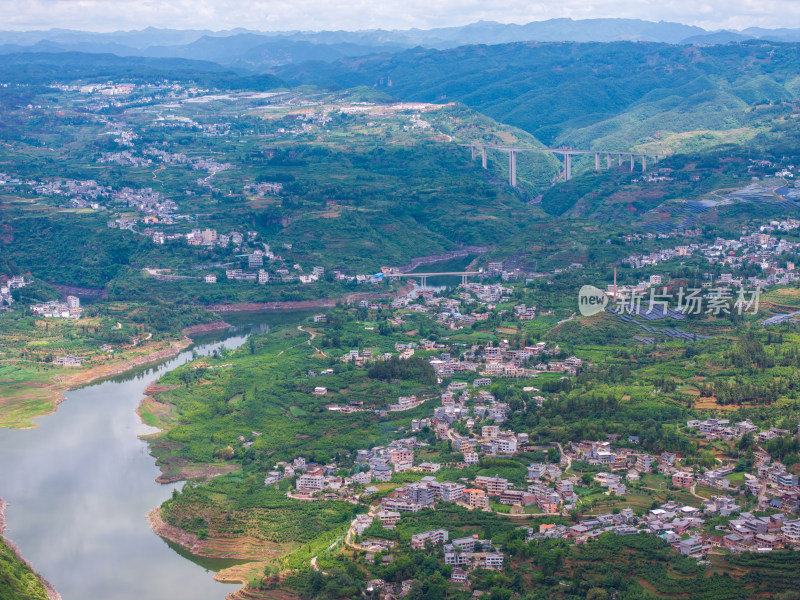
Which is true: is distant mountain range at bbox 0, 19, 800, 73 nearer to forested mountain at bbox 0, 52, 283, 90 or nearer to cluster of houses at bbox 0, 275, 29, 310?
forested mountain at bbox 0, 52, 283, 90

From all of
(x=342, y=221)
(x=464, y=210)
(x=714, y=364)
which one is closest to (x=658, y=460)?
(x=714, y=364)

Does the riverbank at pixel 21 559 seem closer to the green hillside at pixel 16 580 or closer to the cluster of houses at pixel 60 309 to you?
the green hillside at pixel 16 580

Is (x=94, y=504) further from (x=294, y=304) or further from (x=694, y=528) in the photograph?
(x=294, y=304)

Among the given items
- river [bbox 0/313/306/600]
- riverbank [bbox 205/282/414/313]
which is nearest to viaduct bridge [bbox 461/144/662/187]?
riverbank [bbox 205/282/414/313]

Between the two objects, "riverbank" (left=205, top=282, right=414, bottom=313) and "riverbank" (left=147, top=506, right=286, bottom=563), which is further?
"riverbank" (left=205, top=282, right=414, bottom=313)

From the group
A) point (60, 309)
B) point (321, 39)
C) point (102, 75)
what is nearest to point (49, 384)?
point (60, 309)

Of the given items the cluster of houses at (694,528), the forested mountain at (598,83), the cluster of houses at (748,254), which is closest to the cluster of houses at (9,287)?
the cluster of houses at (748,254)
